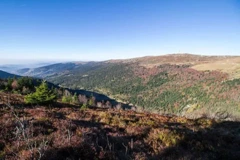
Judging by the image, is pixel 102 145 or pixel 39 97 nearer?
pixel 102 145

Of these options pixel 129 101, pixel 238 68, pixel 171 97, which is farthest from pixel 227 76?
pixel 129 101

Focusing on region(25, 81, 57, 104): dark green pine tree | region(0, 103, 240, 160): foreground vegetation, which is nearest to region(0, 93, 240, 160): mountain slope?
region(0, 103, 240, 160): foreground vegetation

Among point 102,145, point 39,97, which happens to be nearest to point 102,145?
point 102,145

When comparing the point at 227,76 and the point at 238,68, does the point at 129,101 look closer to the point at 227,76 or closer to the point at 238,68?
the point at 227,76

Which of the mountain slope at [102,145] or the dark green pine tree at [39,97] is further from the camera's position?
the dark green pine tree at [39,97]

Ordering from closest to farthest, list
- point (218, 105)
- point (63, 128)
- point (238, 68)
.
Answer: point (63, 128) → point (218, 105) → point (238, 68)

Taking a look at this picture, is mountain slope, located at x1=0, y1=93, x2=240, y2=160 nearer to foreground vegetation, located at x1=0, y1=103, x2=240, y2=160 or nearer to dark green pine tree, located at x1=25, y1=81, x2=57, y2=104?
foreground vegetation, located at x1=0, y1=103, x2=240, y2=160

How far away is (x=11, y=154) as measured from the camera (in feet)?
18.6

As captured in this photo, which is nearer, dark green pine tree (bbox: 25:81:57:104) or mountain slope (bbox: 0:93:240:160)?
mountain slope (bbox: 0:93:240:160)

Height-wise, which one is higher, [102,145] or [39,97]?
[102,145]

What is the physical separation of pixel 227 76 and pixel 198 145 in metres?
192

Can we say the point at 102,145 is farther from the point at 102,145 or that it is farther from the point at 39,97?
the point at 39,97

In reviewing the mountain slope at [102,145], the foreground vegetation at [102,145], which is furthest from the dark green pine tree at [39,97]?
the foreground vegetation at [102,145]

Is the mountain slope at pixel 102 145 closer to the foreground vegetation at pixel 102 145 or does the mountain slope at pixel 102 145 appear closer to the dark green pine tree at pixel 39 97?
the foreground vegetation at pixel 102 145
